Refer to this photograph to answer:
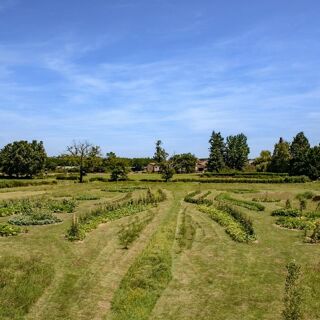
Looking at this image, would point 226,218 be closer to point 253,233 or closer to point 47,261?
point 253,233

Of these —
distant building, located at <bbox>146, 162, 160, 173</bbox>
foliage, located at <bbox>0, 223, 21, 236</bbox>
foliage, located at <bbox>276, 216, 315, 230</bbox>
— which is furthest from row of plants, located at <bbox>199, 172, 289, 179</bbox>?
foliage, located at <bbox>0, 223, 21, 236</bbox>

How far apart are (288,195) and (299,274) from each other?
38.8 m

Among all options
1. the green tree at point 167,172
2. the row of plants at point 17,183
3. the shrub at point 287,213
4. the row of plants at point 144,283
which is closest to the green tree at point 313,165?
the green tree at point 167,172

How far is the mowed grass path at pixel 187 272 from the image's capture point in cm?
1644

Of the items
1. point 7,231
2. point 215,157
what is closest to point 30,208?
point 7,231

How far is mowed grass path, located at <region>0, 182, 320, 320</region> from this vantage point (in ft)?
53.9

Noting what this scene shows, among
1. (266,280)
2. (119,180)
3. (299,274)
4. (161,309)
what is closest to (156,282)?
(161,309)

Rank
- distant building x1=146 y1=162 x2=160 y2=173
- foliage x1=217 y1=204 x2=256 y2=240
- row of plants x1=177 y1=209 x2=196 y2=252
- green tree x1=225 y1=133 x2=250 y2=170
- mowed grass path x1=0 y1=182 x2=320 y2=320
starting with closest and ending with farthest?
mowed grass path x1=0 y1=182 x2=320 y2=320, row of plants x1=177 y1=209 x2=196 y2=252, foliage x1=217 y1=204 x2=256 y2=240, green tree x1=225 y1=133 x2=250 y2=170, distant building x1=146 y1=162 x2=160 y2=173

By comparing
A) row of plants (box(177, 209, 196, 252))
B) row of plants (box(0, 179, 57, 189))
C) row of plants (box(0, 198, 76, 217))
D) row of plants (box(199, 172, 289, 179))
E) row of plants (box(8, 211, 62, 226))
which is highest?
row of plants (box(199, 172, 289, 179))

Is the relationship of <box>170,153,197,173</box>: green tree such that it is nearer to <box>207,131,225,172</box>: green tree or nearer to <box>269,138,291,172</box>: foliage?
<box>207,131,225,172</box>: green tree

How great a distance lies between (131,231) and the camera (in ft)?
99.2

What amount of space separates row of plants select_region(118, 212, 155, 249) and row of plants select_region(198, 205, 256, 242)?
570 cm

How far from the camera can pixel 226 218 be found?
117ft

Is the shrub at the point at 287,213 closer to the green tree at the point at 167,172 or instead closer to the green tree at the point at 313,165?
the green tree at the point at 167,172
